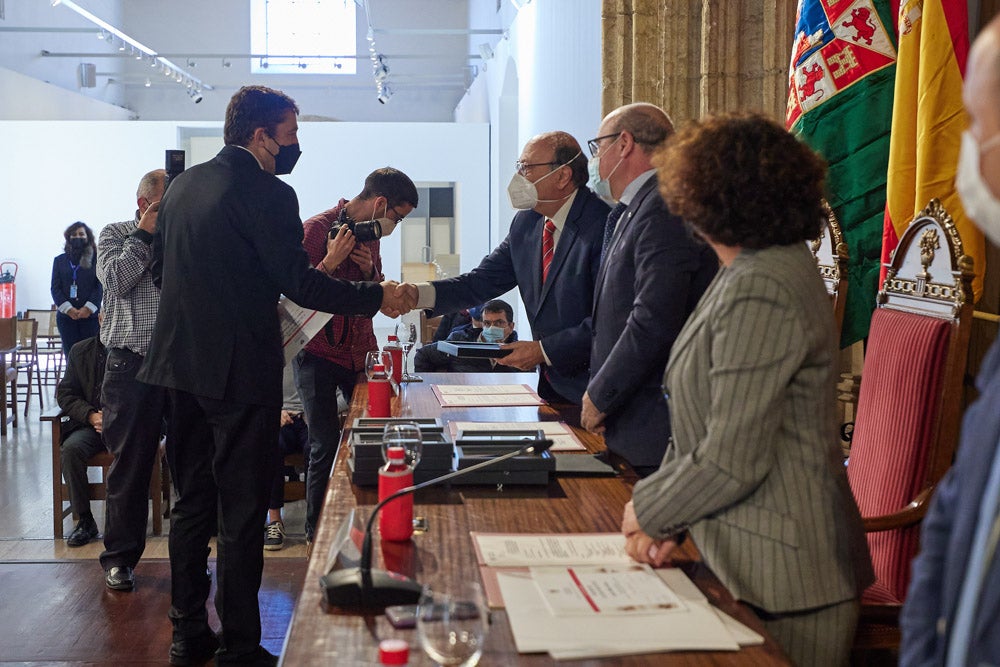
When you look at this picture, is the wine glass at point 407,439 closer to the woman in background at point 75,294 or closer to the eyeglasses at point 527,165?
the eyeglasses at point 527,165

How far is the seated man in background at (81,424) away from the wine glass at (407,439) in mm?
3230

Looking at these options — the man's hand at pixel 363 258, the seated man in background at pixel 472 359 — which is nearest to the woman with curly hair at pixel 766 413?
the man's hand at pixel 363 258

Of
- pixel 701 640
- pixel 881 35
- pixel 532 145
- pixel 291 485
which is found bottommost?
pixel 291 485

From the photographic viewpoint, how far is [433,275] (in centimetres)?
998

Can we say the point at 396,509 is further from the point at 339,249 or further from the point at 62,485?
the point at 62,485

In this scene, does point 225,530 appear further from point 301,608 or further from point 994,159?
point 994,159

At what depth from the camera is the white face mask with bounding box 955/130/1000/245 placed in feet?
3.23

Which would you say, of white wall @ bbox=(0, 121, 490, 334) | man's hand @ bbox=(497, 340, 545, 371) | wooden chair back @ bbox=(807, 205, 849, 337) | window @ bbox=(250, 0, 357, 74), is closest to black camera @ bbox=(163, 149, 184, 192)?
man's hand @ bbox=(497, 340, 545, 371)

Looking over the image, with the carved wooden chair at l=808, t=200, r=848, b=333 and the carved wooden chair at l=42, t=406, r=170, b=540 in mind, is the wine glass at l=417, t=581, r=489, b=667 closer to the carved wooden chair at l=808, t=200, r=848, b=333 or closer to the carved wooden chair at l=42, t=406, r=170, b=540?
the carved wooden chair at l=808, t=200, r=848, b=333

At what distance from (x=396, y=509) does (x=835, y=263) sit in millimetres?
1793

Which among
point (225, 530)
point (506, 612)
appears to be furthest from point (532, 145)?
point (506, 612)

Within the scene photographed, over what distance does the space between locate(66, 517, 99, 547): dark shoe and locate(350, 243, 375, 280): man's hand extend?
1835 millimetres

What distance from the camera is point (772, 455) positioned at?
4.92 feet

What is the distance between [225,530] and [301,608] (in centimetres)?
→ 152
